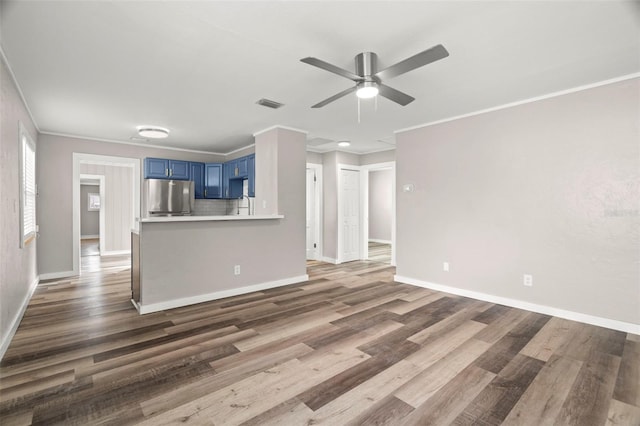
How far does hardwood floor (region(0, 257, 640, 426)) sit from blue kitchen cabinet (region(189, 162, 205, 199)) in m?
3.16

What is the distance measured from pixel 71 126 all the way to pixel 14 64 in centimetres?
238

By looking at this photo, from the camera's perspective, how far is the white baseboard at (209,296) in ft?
11.2

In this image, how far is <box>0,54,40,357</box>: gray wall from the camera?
2.44 metres

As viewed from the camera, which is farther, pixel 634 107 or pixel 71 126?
pixel 71 126

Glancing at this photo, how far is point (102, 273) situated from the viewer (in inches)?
214

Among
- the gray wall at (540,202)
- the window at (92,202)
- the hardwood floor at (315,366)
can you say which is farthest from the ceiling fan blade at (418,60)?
the window at (92,202)

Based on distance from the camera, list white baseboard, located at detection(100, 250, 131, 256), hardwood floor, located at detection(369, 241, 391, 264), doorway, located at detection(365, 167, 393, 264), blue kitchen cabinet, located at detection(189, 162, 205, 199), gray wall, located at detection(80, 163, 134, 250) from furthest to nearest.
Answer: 1. doorway, located at detection(365, 167, 393, 264)
2. gray wall, located at detection(80, 163, 134, 250)
3. white baseboard, located at detection(100, 250, 131, 256)
4. hardwood floor, located at detection(369, 241, 391, 264)
5. blue kitchen cabinet, located at detection(189, 162, 205, 199)

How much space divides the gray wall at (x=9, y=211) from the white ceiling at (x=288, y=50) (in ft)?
0.87

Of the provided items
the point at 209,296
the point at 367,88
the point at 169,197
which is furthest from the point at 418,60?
the point at 169,197

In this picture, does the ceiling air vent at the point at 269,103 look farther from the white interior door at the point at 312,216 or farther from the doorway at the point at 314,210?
the white interior door at the point at 312,216

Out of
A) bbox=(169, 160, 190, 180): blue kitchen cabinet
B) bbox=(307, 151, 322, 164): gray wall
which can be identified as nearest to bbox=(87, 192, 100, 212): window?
bbox=(169, 160, 190, 180): blue kitchen cabinet

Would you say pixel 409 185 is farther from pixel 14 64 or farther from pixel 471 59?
pixel 14 64

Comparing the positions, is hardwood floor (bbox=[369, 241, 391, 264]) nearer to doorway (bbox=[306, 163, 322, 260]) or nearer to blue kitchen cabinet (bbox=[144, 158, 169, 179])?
doorway (bbox=[306, 163, 322, 260])

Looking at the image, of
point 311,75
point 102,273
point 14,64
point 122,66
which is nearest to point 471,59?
point 311,75
